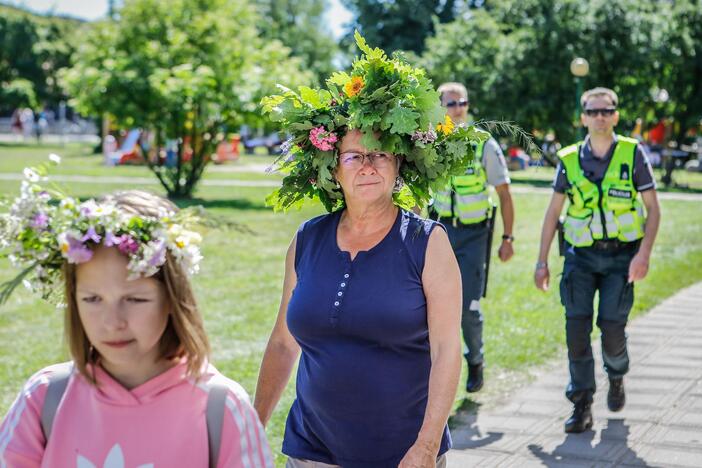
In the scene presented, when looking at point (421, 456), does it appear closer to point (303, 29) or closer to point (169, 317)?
point (169, 317)

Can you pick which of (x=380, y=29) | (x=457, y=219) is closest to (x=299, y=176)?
(x=457, y=219)

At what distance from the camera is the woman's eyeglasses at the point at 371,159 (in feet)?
11.3

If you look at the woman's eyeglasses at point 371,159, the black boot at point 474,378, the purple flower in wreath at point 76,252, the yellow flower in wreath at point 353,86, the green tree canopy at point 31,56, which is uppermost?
the green tree canopy at point 31,56

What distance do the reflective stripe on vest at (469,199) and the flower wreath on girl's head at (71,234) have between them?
14.6ft

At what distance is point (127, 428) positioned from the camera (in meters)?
2.38

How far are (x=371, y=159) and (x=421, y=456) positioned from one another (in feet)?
3.27

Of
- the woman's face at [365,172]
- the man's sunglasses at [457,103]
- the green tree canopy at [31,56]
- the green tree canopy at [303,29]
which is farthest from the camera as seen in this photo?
the green tree canopy at [303,29]

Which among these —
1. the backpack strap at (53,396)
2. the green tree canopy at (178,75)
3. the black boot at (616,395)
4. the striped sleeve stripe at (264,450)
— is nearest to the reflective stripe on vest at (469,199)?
the black boot at (616,395)

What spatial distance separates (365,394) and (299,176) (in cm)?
90

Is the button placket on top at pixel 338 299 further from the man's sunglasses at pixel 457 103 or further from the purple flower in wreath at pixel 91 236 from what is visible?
the man's sunglasses at pixel 457 103

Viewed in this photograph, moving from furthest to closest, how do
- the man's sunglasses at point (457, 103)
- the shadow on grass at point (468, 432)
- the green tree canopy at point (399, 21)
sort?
the green tree canopy at point (399, 21) < the man's sunglasses at point (457, 103) < the shadow on grass at point (468, 432)

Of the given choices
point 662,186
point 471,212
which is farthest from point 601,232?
point 662,186

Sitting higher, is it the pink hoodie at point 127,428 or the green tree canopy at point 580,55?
the green tree canopy at point 580,55

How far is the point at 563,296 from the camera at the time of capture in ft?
20.4
